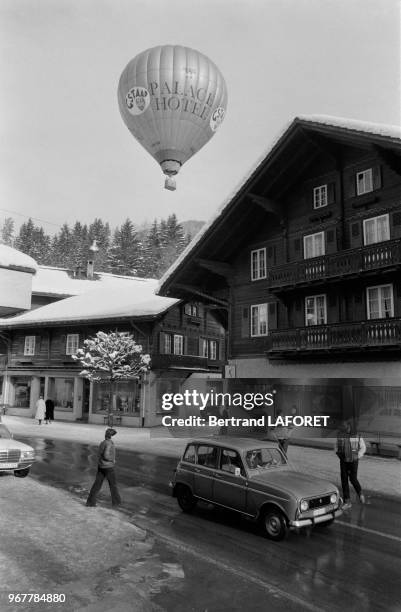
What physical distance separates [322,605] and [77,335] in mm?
31987

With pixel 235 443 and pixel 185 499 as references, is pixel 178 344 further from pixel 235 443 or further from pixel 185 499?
pixel 235 443

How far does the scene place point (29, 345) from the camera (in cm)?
3941

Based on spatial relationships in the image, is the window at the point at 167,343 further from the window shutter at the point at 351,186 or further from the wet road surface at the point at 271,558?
the wet road surface at the point at 271,558

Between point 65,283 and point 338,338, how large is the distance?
121ft

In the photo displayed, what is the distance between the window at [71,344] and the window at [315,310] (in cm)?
1936

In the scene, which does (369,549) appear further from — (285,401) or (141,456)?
(285,401)

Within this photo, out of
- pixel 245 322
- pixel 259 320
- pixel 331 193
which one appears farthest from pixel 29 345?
pixel 331 193

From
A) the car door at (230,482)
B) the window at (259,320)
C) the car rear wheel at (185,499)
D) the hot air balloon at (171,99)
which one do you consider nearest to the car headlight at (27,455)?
the car rear wheel at (185,499)

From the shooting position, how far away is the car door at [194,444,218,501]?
1036cm

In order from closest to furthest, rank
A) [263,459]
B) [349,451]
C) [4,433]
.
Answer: [263,459] → [349,451] → [4,433]

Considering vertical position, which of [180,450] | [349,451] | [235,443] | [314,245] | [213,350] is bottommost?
[180,450]

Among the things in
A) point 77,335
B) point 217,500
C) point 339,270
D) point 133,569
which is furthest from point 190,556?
point 77,335

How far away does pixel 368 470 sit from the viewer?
17062 mm

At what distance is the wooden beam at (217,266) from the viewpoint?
88.0 feet
